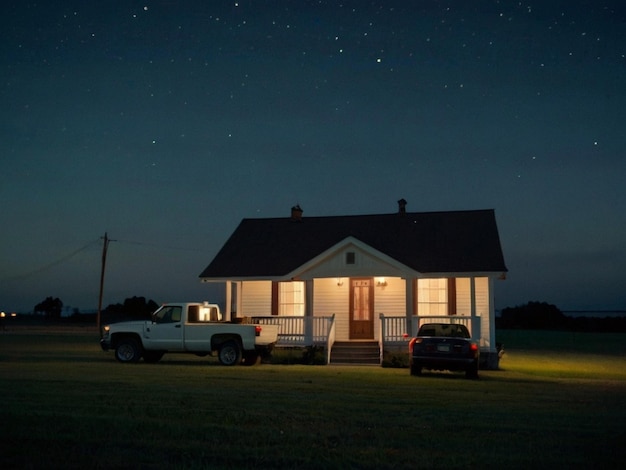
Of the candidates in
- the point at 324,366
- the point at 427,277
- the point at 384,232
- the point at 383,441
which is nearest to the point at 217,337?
the point at 324,366

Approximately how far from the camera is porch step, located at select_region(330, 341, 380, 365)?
78.9 ft

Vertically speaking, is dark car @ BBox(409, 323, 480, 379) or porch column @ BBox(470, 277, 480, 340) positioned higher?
porch column @ BBox(470, 277, 480, 340)

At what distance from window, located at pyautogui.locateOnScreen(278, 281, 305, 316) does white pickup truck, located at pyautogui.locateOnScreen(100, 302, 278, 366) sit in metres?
5.04

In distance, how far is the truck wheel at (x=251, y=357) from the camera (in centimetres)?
2242

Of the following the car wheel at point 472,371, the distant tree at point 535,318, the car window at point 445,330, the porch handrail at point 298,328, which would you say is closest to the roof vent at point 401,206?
the porch handrail at point 298,328

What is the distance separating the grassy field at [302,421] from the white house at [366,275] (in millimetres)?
6879

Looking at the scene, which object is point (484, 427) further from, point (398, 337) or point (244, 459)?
point (398, 337)

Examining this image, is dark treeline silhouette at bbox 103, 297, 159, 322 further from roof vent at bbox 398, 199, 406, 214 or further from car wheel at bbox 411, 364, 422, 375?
car wheel at bbox 411, 364, 422, 375

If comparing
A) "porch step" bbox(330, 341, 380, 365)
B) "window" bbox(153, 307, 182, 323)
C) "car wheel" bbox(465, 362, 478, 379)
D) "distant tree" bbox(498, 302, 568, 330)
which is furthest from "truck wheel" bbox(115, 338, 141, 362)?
"distant tree" bbox(498, 302, 568, 330)

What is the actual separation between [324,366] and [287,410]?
452 inches

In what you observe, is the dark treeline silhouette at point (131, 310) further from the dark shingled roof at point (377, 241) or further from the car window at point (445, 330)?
the car window at point (445, 330)

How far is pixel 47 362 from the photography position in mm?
21812

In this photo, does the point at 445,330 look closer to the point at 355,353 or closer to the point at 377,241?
the point at 355,353

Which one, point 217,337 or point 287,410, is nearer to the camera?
point 287,410
